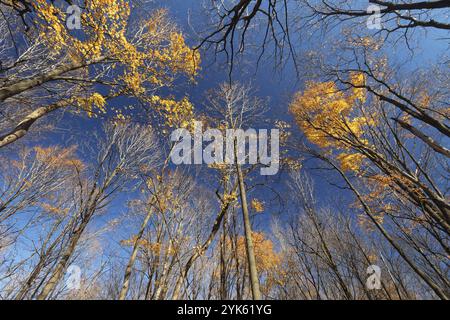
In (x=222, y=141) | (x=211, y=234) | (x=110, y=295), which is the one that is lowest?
(x=110, y=295)

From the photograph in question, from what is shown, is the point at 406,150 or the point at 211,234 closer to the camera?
the point at 406,150

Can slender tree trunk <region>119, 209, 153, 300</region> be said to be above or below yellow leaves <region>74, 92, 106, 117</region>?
below

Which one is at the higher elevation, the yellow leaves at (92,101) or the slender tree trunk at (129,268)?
the yellow leaves at (92,101)

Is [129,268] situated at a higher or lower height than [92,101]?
lower
